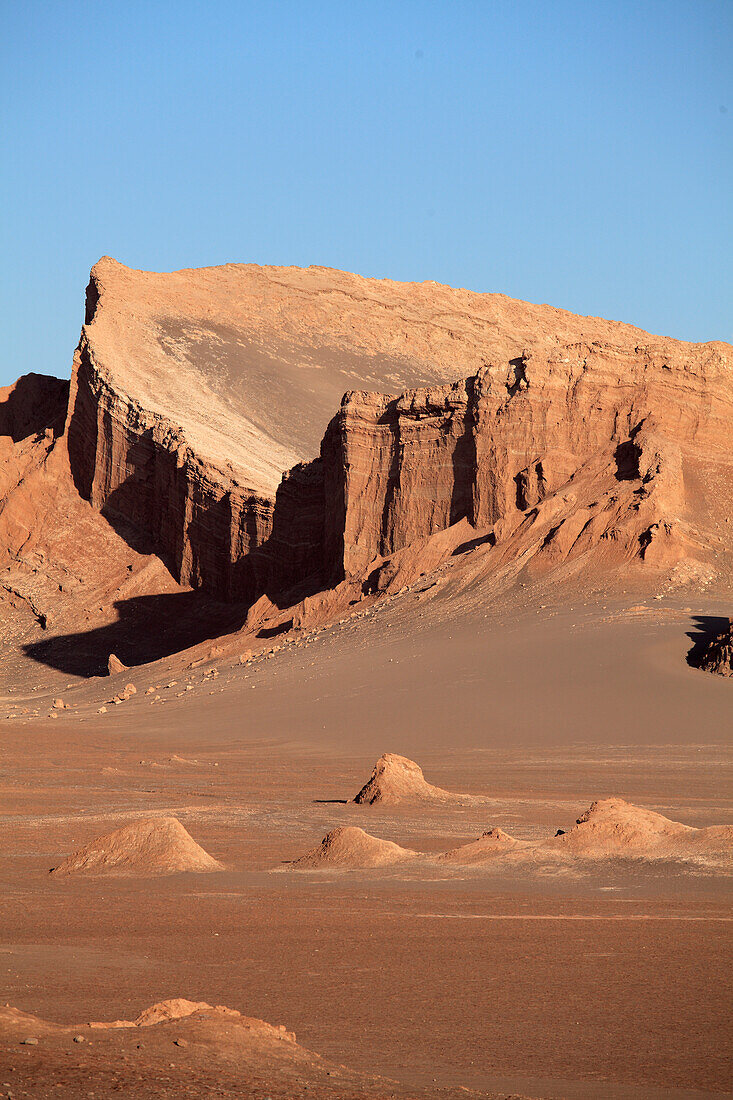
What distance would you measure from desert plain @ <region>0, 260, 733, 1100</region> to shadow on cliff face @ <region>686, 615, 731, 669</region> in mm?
80

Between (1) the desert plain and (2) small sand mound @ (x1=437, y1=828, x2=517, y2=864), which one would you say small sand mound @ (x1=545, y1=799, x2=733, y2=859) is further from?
(2) small sand mound @ (x1=437, y1=828, x2=517, y2=864)

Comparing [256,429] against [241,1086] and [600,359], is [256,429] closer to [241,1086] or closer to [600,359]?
[600,359]

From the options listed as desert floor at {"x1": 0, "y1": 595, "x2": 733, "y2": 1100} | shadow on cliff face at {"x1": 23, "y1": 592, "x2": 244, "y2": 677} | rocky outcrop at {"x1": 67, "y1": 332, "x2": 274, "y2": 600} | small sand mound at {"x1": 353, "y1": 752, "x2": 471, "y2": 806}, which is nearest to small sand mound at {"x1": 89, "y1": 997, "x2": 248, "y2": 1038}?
desert floor at {"x1": 0, "y1": 595, "x2": 733, "y2": 1100}

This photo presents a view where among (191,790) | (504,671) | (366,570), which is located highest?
(366,570)

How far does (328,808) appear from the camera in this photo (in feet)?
46.2

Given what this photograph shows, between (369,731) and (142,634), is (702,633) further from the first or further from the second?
(142,634)

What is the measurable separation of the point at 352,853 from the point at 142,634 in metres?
35.2

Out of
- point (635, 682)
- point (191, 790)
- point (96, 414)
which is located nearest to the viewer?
point (191, 790)

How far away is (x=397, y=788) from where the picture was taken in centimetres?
1427

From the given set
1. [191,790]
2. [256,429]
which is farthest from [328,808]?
[256,429]

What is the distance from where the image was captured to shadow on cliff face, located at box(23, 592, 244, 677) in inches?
1667

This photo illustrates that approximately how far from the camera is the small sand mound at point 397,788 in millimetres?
14250

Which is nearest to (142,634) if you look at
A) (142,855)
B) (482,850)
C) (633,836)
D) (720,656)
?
(720,656)

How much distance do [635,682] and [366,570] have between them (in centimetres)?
1324
